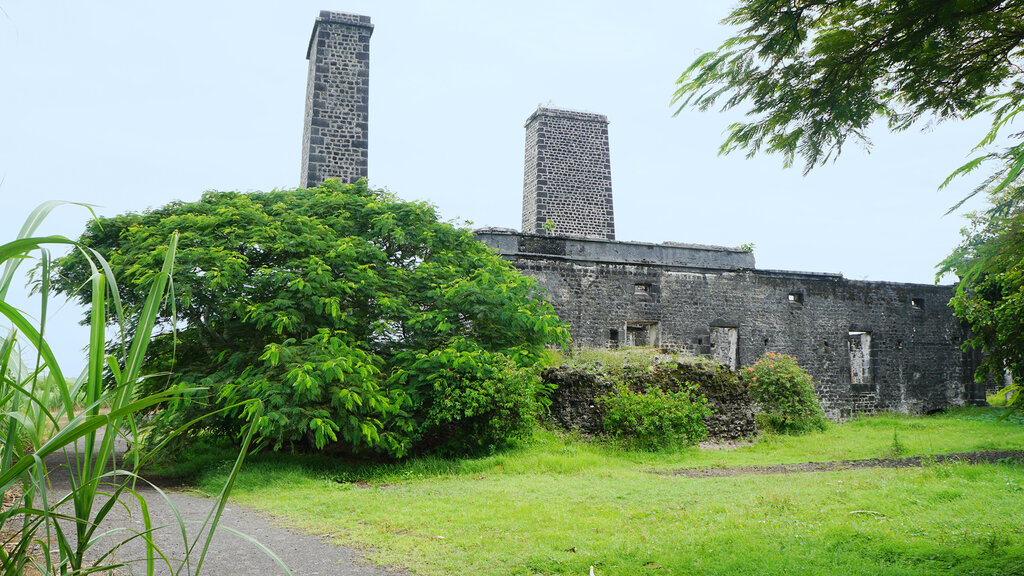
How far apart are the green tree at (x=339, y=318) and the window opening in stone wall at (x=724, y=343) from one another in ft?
29.6

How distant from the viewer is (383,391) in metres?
10.2

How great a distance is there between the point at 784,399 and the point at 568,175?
9.87m

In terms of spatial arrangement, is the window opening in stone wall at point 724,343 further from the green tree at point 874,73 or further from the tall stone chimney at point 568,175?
the green tree at point 874,73

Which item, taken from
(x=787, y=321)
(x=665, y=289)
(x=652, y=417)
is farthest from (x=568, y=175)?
(x=652, y=417)

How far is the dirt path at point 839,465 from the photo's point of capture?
10336 millimetres

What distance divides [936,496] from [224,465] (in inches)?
357

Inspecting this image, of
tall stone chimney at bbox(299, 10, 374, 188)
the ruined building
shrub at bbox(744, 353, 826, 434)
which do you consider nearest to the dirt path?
shrub at bbox(744, 353, 826, 434)

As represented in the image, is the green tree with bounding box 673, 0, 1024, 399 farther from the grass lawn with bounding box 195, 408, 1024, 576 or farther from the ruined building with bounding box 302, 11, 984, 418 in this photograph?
the ruined building with bounding box 302, 11, 984, 418

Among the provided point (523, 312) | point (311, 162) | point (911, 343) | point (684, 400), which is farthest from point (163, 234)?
point (911, 343)

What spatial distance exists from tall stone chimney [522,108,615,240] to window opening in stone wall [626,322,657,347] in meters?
3.74

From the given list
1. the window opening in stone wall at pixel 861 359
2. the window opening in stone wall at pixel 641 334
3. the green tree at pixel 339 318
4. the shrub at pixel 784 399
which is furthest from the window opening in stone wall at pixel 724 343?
the green tree at pixel 339 318

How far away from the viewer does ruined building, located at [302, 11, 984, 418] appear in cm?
1739

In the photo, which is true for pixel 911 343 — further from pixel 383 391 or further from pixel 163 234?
pixel 163 234

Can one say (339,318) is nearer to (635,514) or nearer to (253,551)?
(253,551)
